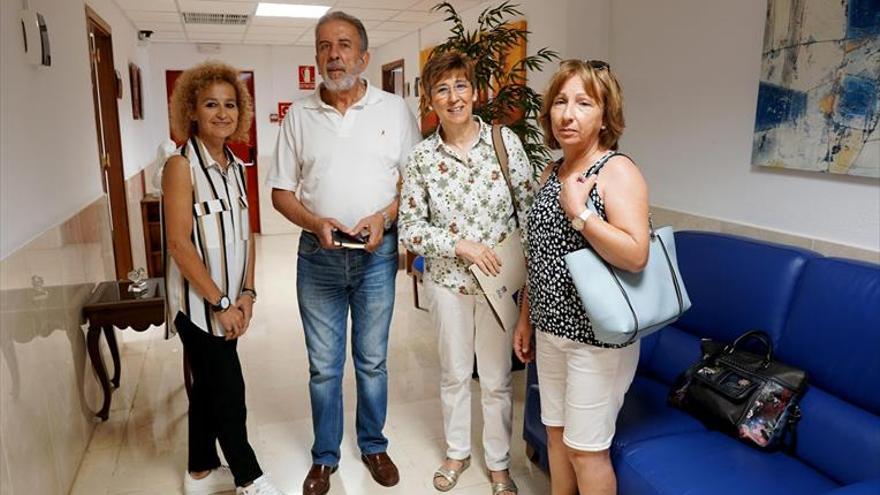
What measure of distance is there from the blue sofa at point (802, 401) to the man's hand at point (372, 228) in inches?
39.1

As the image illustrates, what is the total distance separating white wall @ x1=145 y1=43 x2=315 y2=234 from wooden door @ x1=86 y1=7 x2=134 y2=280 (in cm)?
304

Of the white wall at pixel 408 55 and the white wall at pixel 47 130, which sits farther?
the white wall at pixel 408 55

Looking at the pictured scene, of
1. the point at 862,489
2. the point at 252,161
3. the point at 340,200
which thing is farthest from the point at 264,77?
the point at 862,489

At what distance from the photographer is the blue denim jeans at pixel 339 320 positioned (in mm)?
2135

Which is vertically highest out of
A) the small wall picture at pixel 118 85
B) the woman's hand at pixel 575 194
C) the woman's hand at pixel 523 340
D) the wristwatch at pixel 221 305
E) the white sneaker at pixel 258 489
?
the small wall picture at pixel 118 85

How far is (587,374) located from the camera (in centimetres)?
167

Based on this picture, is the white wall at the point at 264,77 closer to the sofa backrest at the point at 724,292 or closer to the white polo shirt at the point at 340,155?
the white polo shirt at the point at 340,155

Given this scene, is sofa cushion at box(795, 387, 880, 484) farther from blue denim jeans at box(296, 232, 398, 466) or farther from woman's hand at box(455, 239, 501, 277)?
blue denim jeans at box(296, 232, 398, 466)

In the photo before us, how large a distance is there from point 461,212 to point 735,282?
99cm

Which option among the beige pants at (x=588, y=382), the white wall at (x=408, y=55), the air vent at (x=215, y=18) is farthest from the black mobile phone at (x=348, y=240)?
the air vent at (x=215, y=18)

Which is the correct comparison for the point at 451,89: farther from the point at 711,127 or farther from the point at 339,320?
the point at 711,127

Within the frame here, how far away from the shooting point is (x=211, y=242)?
196 centimetres

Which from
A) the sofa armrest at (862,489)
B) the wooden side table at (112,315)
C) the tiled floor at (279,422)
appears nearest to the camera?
the sofa armrest at (862,489)

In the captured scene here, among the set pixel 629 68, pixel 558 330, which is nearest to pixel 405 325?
pixel 629 68
